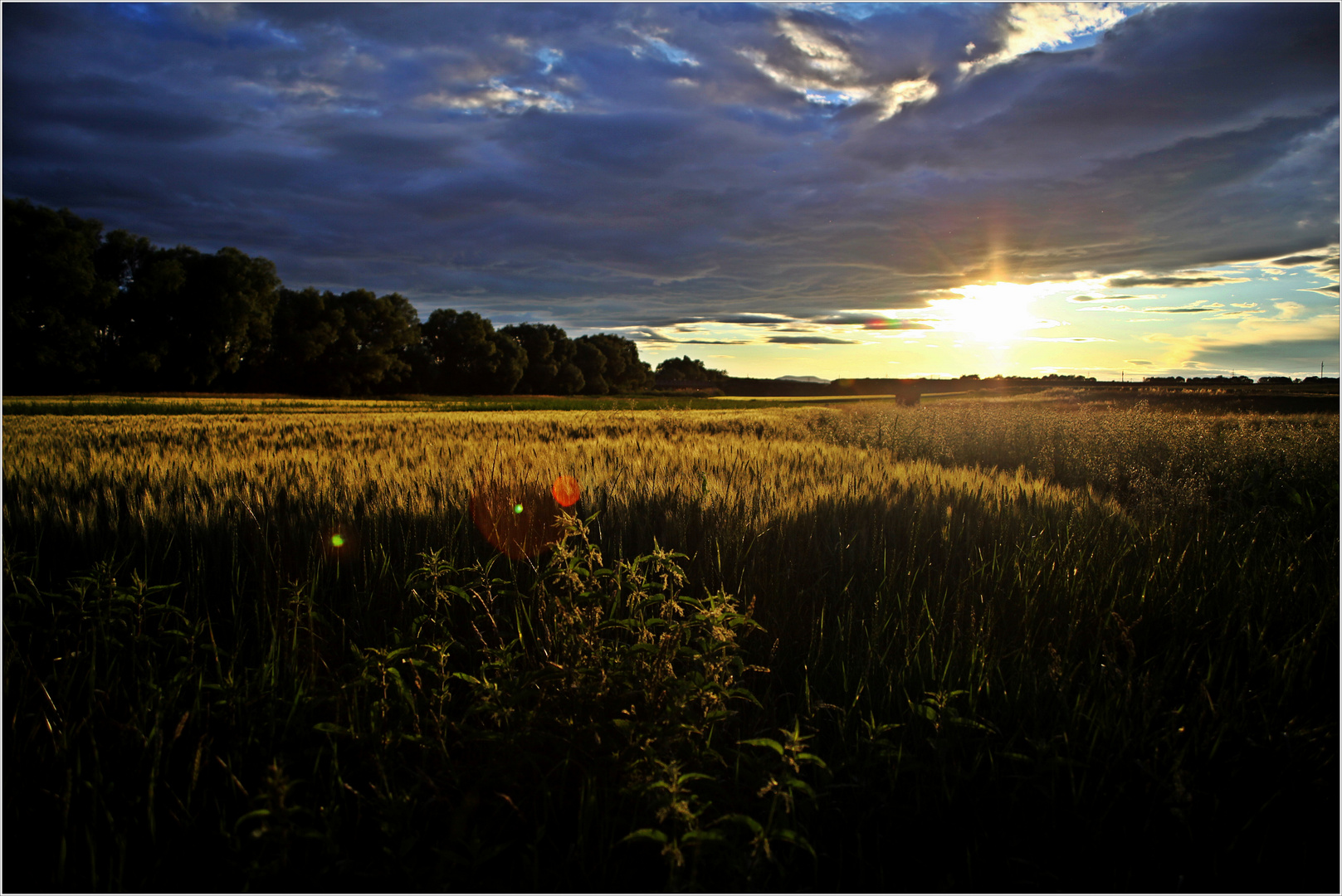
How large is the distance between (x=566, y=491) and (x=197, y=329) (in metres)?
55.0

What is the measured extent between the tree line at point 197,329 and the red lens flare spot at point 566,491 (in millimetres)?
43764

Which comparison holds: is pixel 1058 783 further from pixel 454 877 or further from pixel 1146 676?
pixel 454 877

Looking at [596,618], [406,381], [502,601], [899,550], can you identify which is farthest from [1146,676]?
[406,381]

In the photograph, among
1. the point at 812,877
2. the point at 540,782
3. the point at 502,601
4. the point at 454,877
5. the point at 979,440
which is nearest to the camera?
the point at 454,877

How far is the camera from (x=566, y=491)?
3.61 meters

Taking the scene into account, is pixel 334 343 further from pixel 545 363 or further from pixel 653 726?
pixel 653 726

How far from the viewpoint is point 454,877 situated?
144 cm

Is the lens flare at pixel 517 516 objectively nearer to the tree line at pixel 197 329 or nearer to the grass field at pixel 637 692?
the grass field at pixel 637 692

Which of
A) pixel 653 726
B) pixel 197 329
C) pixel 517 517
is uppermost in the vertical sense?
pixel 197 329

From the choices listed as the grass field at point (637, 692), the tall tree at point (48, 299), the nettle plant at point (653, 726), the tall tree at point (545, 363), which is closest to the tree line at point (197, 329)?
the tall tree at point (48, 299)

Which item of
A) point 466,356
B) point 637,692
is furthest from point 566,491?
point 466,356

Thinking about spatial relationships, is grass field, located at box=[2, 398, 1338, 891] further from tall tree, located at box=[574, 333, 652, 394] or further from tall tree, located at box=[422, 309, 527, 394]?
tall tree, located at box=[574, 333, 652, 394]

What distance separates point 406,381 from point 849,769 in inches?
2899

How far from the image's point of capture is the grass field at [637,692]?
155 cm
